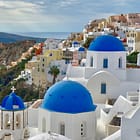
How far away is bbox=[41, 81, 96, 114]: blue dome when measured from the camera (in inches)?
727

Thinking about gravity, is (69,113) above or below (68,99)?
below

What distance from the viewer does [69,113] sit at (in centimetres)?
1827

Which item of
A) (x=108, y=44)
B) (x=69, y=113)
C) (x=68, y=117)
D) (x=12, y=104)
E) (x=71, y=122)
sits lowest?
(x=71, y=122)

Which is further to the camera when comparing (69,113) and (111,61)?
(111,61)

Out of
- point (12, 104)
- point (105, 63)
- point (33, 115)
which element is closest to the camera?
point (12, 104)

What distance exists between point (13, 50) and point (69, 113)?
3690 inches

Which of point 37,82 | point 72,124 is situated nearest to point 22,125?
point 72,124

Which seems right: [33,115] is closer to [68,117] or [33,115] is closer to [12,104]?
[12,104]

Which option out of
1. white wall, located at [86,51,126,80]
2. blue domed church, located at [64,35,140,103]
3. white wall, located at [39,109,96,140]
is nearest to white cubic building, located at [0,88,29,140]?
white wall, located at [39,109,96,140]

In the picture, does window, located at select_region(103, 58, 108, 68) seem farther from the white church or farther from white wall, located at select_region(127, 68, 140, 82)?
the white church

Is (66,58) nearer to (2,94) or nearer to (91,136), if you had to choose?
(2,94)

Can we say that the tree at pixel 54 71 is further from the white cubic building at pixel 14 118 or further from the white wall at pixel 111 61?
the white cubic building at pixel 14 118

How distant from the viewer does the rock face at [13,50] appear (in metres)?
105

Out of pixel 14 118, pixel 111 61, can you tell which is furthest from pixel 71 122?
pixel 111 61
